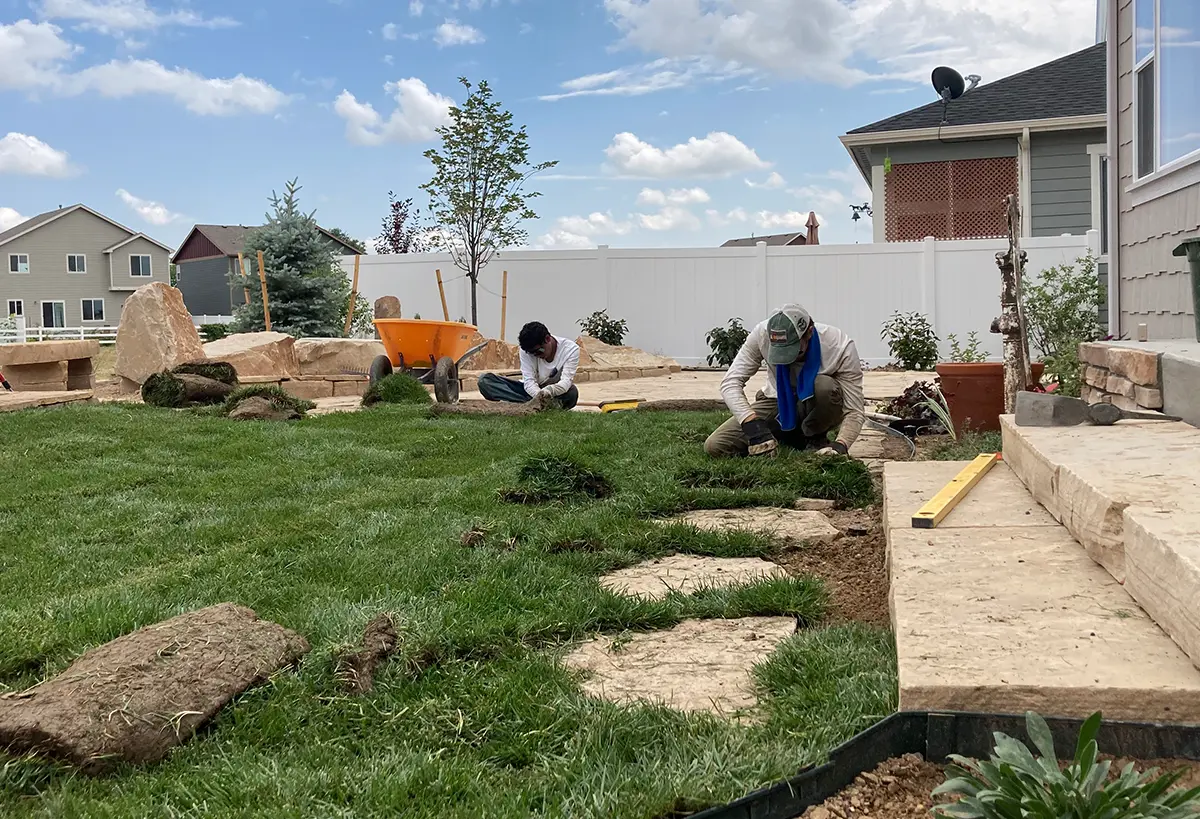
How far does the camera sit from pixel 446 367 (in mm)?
9758

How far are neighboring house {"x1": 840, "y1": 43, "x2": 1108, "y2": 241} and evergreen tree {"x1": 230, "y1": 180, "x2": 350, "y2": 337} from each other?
8.37 meters

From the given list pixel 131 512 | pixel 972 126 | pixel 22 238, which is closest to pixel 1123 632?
pixel 131 512

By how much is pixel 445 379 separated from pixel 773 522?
585cm

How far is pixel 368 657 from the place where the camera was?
101 inches

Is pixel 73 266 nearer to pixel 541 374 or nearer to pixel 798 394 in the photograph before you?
pixel 541 374

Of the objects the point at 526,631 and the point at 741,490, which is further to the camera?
the point at 741,490

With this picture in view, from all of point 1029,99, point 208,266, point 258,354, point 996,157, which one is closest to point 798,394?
point 258,354

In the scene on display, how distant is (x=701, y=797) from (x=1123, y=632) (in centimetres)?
95

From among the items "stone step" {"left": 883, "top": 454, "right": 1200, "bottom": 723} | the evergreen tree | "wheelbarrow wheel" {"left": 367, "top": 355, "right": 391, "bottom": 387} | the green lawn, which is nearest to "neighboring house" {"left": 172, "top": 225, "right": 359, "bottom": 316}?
the evergreen tree

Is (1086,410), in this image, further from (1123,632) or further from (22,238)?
(22,238)

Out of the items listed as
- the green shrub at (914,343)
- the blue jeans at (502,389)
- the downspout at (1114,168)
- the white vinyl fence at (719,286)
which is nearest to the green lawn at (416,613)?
the downspout at (1114,168)

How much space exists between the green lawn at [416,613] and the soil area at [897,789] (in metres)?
0.10

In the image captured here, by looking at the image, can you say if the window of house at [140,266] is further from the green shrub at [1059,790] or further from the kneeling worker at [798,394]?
the green shrub at [1059,790]

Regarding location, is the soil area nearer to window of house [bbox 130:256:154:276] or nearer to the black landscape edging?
the black landscape edging
